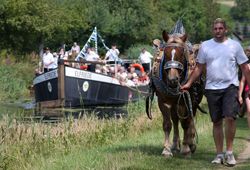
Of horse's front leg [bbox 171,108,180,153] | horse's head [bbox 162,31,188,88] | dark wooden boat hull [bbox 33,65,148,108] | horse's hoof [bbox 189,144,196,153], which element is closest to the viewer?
horse's head [bbox 162,31,188,88]

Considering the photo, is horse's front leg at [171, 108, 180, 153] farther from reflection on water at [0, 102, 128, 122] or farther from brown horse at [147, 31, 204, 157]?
reflection on water at [0, 102, 128, 122]

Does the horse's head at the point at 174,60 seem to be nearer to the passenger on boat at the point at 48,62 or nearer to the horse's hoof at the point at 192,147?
the horse's hoof at the point at 192,147

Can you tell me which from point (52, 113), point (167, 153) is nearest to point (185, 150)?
point (167, 153)

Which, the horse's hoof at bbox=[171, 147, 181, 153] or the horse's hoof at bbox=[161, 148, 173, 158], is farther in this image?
the horse's hoof at bbox=[171, 147, 181, 153]

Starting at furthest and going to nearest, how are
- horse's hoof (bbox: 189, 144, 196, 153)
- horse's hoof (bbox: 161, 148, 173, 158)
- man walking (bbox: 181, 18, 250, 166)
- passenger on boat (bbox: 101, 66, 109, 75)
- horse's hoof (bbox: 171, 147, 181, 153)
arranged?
Result: passenger on boat (bbox: 101, 66, 109, 75) < horse's hoof (bbox: 171, 147, 181, 153) < horse's hoof (bbox: 189, 144, 196, 153) < horse's hoof (bbox: 161, 148, 173, 158) < man walking (bbox: 181, 18, 250, 166)

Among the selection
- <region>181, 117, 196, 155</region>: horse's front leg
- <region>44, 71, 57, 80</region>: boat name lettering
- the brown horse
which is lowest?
<region>181, 117, 196, 155</region>: horse's front leg

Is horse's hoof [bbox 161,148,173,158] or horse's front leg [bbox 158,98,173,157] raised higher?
horse's front leg [bbox 158,98,173,157]

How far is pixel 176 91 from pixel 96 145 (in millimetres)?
4201

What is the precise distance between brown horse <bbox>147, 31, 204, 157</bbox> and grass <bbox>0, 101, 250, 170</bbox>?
0.38 metres

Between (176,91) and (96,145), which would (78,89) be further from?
(176,91)

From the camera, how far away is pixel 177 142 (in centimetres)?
1171

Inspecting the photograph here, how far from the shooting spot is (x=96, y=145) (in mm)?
14258

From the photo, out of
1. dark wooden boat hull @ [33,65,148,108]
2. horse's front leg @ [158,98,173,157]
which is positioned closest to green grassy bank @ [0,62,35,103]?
dark wooden boat hull @ [33,65,148,108]

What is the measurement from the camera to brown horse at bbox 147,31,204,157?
10344 mm
